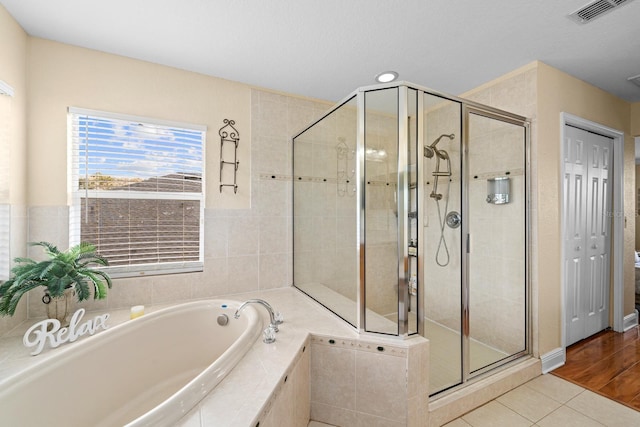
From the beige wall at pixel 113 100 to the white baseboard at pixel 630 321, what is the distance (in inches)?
160

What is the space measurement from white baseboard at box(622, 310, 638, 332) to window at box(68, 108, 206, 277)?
432cm

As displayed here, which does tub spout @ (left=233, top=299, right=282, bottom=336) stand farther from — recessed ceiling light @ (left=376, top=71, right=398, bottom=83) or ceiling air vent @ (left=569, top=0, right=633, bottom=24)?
ceiling air vent @ (left=569, top=0, right=633, bottom=24)

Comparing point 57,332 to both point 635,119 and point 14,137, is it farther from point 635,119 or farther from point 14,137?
point 635,119

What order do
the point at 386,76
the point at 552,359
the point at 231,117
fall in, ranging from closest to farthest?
the point at 552,359
the point at 386,76
the point at 231,117

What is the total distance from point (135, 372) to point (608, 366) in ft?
11.6

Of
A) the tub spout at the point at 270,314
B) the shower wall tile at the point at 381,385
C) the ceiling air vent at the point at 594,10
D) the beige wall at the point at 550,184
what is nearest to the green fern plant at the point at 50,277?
the tub spout at the point at 270,314

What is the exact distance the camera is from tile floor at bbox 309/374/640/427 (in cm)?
166

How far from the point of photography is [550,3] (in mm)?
1559

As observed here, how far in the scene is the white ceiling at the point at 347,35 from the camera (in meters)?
1.59

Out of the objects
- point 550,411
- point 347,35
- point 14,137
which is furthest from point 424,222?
A: point 14,137

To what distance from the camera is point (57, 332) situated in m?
1.57

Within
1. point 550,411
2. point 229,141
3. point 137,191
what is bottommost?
point 550,411

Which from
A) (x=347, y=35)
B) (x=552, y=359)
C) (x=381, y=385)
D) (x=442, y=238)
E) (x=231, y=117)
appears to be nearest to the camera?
(x=381, y=385)

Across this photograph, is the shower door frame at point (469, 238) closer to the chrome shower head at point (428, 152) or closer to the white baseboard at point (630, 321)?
the chrome shower head at point (428, 152)
